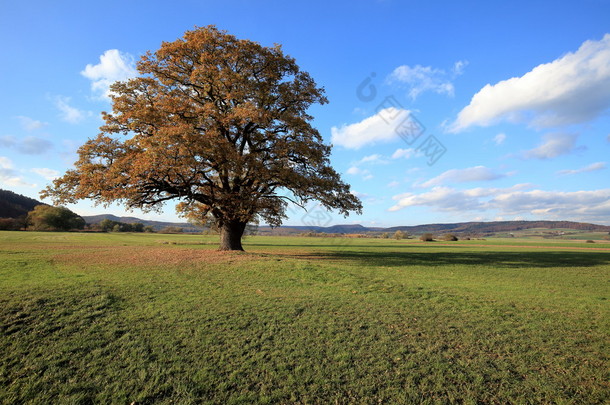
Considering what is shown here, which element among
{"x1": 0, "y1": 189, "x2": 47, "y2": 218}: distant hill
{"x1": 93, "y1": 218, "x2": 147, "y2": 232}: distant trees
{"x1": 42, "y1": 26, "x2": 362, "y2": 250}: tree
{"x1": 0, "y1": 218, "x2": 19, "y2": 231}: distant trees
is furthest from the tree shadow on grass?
{"x1": 0, "y1": 189, "x2": 47, "y2": 218}: distant hill

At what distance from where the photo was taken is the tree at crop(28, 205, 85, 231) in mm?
66000

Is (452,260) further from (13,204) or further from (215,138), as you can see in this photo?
(13,204)

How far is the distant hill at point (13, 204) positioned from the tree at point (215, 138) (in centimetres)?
11165

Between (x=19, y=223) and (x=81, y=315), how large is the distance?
291 feet

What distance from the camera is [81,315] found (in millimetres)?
7941

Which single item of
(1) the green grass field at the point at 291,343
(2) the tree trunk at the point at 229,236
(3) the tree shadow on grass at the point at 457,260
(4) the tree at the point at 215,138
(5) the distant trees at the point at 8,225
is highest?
(4) the tree at the point at 215,138

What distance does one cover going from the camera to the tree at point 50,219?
6600 cm

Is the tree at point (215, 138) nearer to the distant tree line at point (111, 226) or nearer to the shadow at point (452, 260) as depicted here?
the shadow at point (452, 260)

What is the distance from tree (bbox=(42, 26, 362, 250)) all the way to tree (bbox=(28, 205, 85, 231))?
62.8 m

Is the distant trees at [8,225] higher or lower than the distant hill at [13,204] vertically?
lower

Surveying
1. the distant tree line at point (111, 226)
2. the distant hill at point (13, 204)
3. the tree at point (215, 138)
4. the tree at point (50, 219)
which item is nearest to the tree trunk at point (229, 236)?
the tree at point (215, 138)

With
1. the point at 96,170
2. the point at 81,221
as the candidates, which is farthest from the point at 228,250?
the point at 81,221

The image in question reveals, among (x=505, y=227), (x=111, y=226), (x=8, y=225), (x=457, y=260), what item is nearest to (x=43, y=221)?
(x=8, y=225)

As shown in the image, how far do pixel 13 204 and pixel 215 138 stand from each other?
146m
